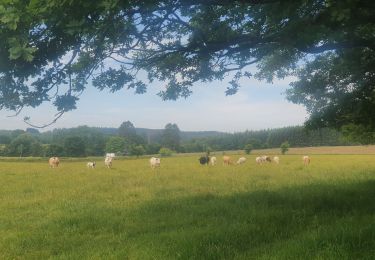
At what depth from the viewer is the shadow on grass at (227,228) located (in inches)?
296

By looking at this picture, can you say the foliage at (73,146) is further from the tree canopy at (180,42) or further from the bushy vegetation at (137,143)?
the tree canopy at (180,42)

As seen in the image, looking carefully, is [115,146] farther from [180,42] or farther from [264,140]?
[180,42]

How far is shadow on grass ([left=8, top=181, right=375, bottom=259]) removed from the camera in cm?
752

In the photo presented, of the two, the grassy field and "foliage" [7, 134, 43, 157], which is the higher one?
"foliage" [7, 134, 43, 157]

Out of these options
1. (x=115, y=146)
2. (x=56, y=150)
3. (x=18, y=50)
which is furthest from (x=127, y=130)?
(x=18, y=50)

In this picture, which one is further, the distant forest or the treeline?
the treeline

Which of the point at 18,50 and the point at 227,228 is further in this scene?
the point at 227,228

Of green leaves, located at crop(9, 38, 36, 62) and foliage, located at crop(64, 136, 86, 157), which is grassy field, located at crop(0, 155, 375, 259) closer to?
green leaves, located at crop(9, 38, 36, 62)

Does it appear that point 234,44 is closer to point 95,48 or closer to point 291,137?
point 95,48

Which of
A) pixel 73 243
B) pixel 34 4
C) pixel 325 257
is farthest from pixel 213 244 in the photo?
pixel 34 4

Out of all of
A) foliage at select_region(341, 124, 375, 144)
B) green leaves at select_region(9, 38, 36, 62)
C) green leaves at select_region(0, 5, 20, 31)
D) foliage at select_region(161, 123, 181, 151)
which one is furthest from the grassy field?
foliage at select_region(161, 123, 181, 151)

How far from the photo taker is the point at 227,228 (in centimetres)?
951

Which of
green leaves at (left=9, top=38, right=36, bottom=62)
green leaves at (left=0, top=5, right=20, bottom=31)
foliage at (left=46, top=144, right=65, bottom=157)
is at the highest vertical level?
green leaves at (left=0, top=5, right=20, bottom=31)

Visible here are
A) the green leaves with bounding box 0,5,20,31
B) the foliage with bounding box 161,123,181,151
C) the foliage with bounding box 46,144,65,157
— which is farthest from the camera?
the foliage with bounding box 161,123,181,151
